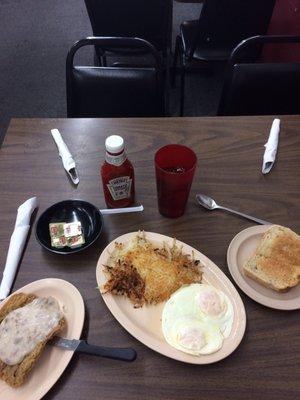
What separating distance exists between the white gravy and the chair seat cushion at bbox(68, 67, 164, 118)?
0.89 metres

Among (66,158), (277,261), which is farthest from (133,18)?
(277,261)

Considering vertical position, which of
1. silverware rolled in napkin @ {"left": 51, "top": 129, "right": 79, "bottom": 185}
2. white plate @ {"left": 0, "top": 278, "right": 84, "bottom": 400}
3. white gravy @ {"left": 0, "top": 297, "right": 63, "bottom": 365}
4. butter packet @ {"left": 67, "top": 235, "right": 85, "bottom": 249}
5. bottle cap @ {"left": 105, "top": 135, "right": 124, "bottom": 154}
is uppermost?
bottle cap @ {"left": 105, "top": 135, "right": 124, "bottom": 154}

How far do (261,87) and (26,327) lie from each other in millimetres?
1204

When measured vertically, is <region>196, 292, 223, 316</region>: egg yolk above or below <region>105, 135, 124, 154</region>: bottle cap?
below

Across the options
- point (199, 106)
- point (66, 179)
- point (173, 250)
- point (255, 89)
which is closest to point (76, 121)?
point (66, 179)

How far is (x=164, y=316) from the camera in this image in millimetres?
697

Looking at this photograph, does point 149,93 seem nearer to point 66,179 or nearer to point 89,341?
point 66,179

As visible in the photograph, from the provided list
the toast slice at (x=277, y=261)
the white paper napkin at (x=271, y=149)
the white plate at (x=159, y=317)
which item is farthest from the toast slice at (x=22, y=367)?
the white paper napkin at (x=271, y=149)

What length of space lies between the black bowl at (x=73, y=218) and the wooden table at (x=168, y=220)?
31 mm

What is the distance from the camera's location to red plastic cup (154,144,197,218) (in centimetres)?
79

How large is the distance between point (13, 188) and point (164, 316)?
1.89 ft

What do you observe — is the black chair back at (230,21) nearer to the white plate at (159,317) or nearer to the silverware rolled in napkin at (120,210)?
the silverware rolled in napkin at (120,210)

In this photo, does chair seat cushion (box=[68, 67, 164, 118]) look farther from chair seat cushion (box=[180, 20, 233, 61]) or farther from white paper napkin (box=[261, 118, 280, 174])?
chair seat cushion (box=[180, 20, 233, 61])

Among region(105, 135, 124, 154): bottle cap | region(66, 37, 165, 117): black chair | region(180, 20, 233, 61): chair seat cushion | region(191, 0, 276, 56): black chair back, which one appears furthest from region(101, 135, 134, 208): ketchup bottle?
region(180, 20, 233, 61): chair seat cushion
